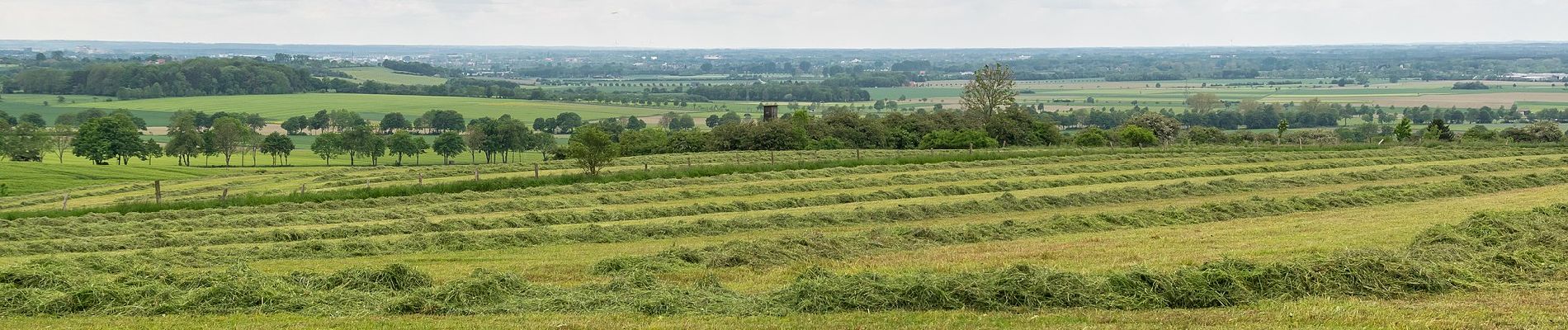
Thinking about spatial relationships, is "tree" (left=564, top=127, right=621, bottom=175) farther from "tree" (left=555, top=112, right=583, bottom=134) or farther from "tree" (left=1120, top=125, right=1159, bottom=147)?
"tree" (left=555, top=112, right=583, bottom=134)

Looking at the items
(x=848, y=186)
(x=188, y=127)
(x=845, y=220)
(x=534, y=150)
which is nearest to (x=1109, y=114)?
(x=534, y=150)

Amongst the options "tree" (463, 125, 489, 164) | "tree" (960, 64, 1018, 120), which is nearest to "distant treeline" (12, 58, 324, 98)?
"tree" (463, 125, 489, 164)

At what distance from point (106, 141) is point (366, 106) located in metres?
A: 75.5

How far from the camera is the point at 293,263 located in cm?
2139

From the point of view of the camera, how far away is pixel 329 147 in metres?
99.8

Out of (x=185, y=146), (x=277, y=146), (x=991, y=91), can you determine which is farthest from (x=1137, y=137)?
(x=185, y=146)

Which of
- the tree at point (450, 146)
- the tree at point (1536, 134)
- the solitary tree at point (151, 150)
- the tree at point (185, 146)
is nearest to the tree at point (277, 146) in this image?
the tree at point (185, 146)

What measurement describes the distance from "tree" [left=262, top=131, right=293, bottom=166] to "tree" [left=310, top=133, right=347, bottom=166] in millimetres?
2003

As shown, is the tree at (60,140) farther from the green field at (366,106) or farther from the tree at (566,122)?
the tree at (566,122)

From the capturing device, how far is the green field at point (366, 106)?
519 feet

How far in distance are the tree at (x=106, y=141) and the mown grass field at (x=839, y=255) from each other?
2202 inches

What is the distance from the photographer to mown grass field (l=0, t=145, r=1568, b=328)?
14.4 metres

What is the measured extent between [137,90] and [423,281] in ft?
620

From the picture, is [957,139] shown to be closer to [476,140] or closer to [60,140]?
[476,140]
